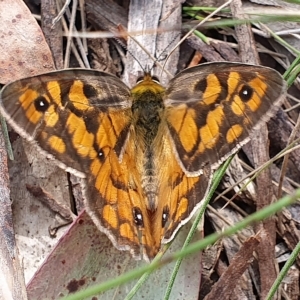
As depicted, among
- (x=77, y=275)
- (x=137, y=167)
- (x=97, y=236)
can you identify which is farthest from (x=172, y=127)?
(x=77, y=275)

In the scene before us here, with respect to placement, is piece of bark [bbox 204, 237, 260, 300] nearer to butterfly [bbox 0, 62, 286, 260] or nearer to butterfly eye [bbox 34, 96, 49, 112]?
butterfly [bbox 0, 62, 286, 260]

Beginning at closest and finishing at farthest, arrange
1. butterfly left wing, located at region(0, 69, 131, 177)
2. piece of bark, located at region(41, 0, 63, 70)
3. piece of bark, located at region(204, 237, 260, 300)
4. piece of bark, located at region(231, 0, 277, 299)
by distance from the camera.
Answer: butterfly left wing, located at region(0, 69, 131, 177) < piece of bark, located at region(204, 237, 260, 300) < piece of bark, located at region(231, 0, 277, 299) < piece of bark, located at region(41, 0, 63, 70)

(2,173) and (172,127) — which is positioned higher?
(172,127)

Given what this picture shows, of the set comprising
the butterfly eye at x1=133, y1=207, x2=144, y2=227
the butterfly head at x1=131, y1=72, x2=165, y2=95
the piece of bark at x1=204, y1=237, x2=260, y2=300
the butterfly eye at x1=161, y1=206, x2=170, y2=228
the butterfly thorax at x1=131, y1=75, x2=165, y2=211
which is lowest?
the piece of bark at x1=204, y1=237, x2=260, y2=300

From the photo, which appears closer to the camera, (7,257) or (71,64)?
(7,257)

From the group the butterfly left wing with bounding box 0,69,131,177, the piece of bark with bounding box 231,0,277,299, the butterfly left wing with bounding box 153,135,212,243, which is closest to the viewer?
the butterfly left wing with bounding box 0,69,131,177

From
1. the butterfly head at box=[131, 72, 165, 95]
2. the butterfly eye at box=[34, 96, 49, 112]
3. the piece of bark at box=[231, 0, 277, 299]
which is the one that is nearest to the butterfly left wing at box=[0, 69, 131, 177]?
the butterfly eye at box=[34, 96, 49, 112]

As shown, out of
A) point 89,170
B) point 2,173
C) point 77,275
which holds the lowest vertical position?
point 77,275

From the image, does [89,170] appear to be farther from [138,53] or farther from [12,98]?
[138,53]
